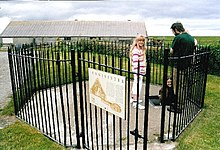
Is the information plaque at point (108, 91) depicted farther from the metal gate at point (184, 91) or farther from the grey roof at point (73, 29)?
the grey roof at point (73, 29)

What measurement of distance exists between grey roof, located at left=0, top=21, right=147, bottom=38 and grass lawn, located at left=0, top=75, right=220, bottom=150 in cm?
4054

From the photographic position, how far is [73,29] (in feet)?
157

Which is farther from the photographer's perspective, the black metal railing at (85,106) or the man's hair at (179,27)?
the man's hair at (179,27)

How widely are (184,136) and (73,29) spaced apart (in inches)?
1761

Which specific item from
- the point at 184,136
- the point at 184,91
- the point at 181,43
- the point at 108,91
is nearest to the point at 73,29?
the point at 181,43

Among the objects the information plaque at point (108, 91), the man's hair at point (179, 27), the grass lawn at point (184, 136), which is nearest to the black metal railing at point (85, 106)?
the grass lawn at point (184, 136)

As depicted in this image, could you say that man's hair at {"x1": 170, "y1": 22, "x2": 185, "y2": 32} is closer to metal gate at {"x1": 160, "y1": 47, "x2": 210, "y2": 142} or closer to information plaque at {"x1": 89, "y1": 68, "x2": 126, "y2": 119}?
metal gate at {"x1": 160, "y1": 47, "x2": 210, "y2": 142}

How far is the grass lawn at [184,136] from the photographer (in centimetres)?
454

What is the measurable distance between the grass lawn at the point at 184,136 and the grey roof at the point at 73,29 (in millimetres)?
40540

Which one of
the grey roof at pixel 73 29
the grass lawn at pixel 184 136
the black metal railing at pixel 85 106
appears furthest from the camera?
the grey roof at pixel 73 29

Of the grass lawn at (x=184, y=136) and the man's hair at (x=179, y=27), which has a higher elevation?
the man's hair at (x=179, y=27)

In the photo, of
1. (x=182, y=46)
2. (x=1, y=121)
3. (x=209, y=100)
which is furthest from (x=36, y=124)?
(x=209, y=100)

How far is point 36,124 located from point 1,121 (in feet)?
3.34

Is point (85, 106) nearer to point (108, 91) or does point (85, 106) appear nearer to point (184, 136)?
point (108, 91)
